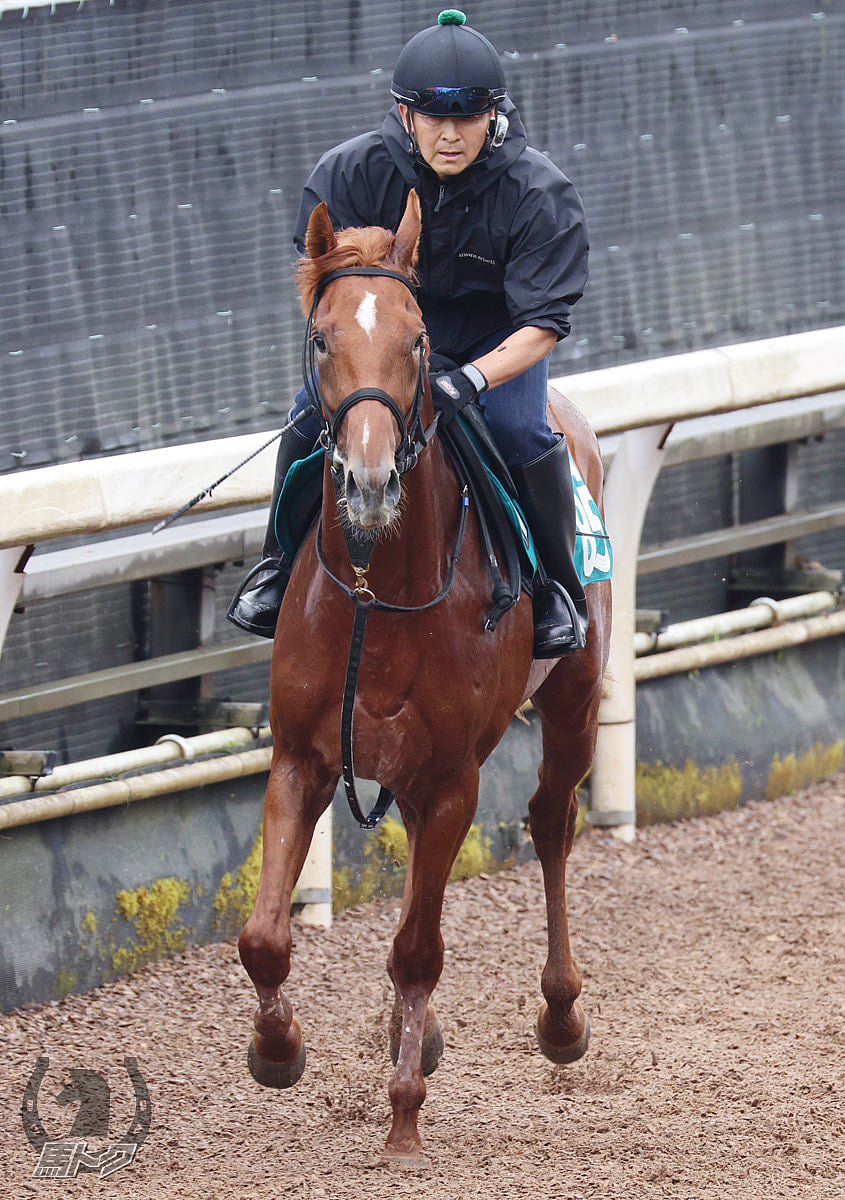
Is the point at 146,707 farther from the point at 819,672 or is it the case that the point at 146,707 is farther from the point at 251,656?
the point at 819,672

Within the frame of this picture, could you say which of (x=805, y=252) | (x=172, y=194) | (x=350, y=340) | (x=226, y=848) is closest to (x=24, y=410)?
(x=172, y=194)

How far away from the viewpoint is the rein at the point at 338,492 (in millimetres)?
4426

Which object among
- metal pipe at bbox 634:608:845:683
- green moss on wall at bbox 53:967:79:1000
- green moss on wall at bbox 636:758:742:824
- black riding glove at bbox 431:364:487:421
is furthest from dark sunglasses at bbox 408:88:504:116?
green moss on wall at bbox 636:758:742:824

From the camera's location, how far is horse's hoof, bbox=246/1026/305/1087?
17.1 ft

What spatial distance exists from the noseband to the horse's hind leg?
1.83 m

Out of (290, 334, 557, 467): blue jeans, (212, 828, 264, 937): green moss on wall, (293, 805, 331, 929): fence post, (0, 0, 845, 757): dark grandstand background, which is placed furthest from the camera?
(293, 805, 331, 929): fence post

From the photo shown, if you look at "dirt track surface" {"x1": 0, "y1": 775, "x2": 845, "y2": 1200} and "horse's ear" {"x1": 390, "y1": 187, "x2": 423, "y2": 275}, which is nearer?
"horse's ear" {"x1": 390, "y1": 187, "x2": 423, "y2": 275}

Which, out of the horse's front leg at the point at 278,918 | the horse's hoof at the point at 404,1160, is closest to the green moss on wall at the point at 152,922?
the horse's front leg at the point at 278,918

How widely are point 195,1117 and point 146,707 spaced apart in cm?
209

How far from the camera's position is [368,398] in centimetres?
433

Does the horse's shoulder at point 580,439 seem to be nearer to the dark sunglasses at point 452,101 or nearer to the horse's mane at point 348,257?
the dark sunglasses at point 452,101

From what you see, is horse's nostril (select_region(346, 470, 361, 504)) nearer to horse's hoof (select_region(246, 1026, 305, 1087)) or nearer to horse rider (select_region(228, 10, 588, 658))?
horse rider (select_region(228, 10, 588, 658))

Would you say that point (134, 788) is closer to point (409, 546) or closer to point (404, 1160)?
point (404, 1160)

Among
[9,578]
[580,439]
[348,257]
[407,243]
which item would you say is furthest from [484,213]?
[9,578]
